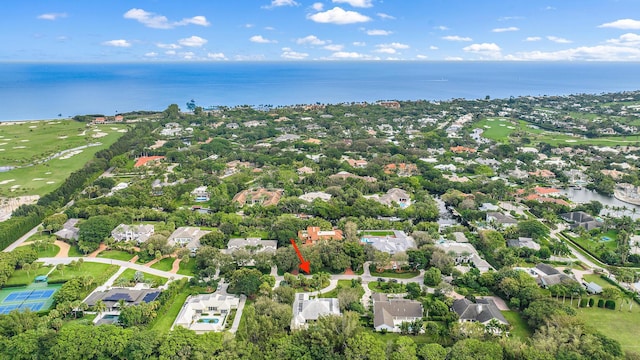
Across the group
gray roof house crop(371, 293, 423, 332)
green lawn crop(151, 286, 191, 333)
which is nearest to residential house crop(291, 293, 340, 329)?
gray roof house crop(371, 293, 423, 332)

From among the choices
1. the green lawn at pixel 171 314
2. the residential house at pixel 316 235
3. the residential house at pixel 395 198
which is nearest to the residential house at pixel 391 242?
the residential house at pixel 316 235

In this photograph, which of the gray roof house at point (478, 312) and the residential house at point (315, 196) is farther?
the residential house at point (315, 196)

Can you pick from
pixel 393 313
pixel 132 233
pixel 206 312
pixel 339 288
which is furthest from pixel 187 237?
pixel 393 313

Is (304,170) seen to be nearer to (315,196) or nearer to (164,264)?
(315,196)

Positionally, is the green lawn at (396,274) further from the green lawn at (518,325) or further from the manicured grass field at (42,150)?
the manicured grass field at (42,150)

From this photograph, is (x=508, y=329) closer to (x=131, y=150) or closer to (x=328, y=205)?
(x=328, y=205)

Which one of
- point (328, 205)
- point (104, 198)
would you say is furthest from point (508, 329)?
point (104, 198)
